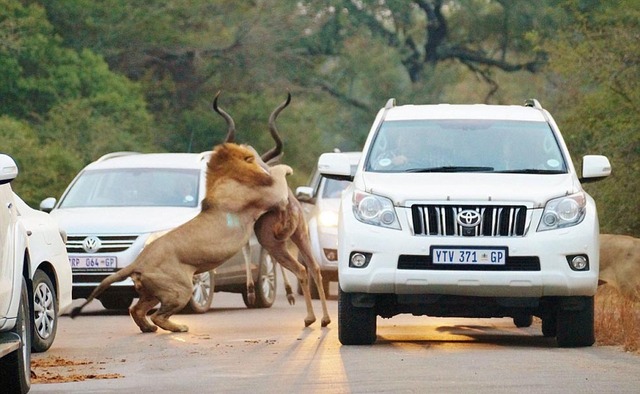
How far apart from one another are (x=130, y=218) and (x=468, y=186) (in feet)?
19.9

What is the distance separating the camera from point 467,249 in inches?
516

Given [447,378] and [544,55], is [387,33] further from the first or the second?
[447,378]

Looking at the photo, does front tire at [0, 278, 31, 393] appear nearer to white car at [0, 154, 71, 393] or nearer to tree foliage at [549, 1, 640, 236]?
white car at [0, 154, 71, 393]

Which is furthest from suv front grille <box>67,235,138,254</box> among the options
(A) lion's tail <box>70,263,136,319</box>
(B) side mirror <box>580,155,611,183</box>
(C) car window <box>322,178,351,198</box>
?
(B) side mirror <box>580,155,611,183</box>

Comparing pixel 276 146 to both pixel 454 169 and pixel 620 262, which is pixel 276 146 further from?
pixel 454 169

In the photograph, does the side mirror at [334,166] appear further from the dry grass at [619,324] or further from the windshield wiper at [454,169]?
the dry grass at [619,324]

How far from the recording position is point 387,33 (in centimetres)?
5766

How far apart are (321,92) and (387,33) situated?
3.27 meters

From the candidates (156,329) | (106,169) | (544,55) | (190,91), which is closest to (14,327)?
(156,329)

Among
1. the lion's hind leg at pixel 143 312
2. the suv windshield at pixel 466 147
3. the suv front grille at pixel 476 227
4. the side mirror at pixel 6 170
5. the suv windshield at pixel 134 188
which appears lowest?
the lion's hind leg at pixel 143 312

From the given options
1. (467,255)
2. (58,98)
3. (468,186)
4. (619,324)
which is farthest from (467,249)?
(58,98)

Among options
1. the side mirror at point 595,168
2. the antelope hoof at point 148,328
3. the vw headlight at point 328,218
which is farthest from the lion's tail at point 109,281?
the vw headlight at point 328,218

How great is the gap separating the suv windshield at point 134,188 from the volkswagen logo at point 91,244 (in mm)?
1124

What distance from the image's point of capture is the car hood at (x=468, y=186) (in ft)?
43.5
